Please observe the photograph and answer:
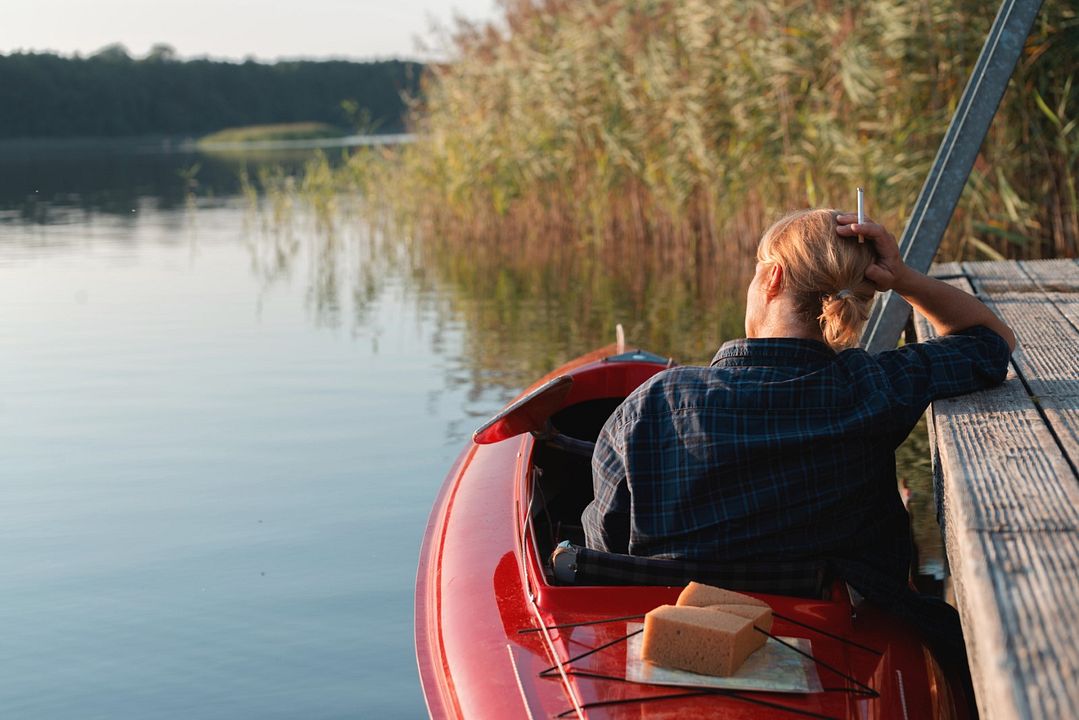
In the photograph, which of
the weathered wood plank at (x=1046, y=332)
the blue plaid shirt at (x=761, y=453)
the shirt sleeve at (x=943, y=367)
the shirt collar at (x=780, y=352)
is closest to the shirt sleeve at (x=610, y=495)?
the blue plaid shirt at (x=761, y=453)

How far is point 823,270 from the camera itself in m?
2.35

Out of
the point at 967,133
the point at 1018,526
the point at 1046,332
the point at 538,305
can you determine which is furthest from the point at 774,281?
the point at 538,305

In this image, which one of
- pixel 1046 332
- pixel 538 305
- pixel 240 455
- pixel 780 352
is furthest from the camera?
pixel 538 305

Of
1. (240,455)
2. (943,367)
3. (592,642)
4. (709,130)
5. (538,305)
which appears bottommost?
(240,455)

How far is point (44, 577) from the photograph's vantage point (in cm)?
432

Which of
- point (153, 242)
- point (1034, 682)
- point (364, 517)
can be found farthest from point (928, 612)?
point (153, 242)

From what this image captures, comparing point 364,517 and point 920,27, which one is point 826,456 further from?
point 920,27

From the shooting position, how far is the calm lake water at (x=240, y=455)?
3631mm

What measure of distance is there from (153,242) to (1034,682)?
14.3 m

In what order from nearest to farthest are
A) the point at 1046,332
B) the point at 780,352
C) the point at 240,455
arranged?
1. the point at 780,352
2. the point at 1046,332
3. the point at 240,455

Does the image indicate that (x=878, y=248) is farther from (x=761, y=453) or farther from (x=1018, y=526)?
(x=1018, y=526)

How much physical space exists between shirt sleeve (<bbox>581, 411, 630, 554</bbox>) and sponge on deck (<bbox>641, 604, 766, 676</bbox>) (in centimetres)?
40

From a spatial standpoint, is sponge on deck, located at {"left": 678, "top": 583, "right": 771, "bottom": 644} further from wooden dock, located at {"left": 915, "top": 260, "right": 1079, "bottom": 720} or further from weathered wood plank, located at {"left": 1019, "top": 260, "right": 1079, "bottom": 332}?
weathered wood plank, located at {"left": 1019, "top": 260, "right": 1079, "bottom": 332}

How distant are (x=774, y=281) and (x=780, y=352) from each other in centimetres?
15
